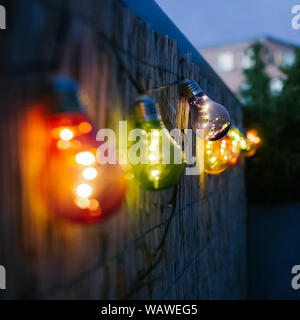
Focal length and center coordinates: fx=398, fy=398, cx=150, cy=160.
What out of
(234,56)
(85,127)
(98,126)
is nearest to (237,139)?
(98,126)

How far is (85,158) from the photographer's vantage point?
49.3 inches

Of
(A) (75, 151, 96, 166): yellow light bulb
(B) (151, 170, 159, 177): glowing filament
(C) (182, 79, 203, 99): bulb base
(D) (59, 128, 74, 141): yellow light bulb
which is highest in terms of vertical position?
(C) (182, 79, 203, 99): bulb base

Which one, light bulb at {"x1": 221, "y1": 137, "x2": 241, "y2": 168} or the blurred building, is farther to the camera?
the blurred building

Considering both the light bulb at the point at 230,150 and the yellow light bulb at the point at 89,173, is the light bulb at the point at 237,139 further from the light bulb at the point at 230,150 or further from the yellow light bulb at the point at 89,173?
the yellow light bulb at the point at 89,173

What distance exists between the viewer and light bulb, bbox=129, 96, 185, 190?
1.62 metres

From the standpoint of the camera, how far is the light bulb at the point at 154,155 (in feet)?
5.31

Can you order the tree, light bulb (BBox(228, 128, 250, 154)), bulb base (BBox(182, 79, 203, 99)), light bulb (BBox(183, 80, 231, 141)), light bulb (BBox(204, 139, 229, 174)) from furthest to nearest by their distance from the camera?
the tree < light bulb (BBox(228, 128, 250, 154)) < light bulb (BBox(204, 139, 229, 174)) < bulb base (BBox(182, 79, 203, 99)) < light bulb (BBox(183, 80, 231, 141))

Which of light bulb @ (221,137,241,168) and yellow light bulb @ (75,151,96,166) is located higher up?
light bulb @ (221,137,241,168)

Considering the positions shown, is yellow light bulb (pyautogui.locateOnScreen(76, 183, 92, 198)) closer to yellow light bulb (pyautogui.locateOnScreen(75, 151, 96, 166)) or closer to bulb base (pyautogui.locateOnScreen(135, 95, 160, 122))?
yellow light bulb (pyautogui.locateOnScreen(75, 151, 96, 166))

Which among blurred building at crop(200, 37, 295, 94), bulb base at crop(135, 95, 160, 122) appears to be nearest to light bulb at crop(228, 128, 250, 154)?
bulb base at crop(135, 95, 160, 122)

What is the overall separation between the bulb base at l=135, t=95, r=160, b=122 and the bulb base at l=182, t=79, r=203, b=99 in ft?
3.13

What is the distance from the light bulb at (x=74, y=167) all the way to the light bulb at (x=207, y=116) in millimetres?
1322
